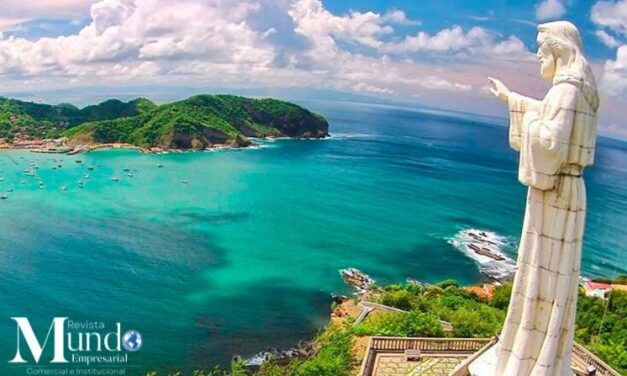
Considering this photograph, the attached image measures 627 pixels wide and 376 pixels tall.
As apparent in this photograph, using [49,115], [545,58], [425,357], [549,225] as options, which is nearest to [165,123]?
[49,115]

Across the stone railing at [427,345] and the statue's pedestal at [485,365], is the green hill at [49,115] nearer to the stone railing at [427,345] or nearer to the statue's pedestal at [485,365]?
the stone railing at [427,345]

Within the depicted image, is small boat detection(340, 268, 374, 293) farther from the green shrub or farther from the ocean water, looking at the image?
the green shrub

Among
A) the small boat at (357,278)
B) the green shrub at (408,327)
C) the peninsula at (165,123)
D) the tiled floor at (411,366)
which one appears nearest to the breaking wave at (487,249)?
the small boat at (357,278)

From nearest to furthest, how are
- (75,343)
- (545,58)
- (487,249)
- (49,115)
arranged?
(545,58) → (75,343) → (487,249) → (49,115)

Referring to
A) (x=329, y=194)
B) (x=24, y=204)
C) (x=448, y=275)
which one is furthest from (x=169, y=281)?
(x=329, y=194)

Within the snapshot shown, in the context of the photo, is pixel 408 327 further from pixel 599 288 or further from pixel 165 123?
pixel 165 123

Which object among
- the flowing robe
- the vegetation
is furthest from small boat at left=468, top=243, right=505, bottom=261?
the flowing robe

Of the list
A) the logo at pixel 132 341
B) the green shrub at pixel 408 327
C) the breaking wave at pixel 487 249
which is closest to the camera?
the green shrub at pixel 408 327
